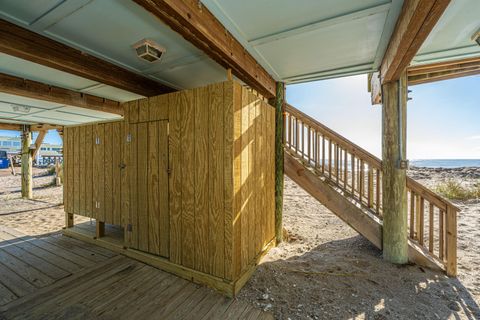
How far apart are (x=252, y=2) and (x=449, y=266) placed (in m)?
3.68

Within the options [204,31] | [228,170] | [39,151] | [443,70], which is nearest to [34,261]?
[228,170]

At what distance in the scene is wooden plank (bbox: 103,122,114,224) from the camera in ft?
10.5

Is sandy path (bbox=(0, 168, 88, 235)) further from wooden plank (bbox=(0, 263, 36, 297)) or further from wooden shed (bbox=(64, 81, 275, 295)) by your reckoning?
wooden shed (bbox=(64, 81, 275, 295))

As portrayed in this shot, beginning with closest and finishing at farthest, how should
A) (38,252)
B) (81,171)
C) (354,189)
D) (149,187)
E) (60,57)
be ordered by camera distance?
(60,57), (149,187), (38,252), (354,189), (81,171)

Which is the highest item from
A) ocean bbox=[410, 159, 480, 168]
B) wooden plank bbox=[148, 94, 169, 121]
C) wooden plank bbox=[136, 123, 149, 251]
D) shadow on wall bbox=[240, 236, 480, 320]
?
wooden plank bbox=[148, 94, 169, 121]

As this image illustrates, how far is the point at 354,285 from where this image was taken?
234 cm

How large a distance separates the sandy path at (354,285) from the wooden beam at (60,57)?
3.05 m

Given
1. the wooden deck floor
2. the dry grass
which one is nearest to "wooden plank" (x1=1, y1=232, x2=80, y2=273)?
the wooden deck floor

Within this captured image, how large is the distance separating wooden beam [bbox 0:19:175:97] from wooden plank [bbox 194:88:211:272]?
1238 millimetres

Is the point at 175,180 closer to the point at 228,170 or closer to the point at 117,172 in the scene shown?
the point at 228,170

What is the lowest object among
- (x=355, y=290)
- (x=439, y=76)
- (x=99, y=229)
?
(x=355, y=290)

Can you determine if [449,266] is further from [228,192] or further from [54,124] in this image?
[54,124]

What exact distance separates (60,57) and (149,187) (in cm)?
167

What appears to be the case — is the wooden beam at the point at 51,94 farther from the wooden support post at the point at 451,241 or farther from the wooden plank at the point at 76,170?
the wooden support post at the point at 451,241
